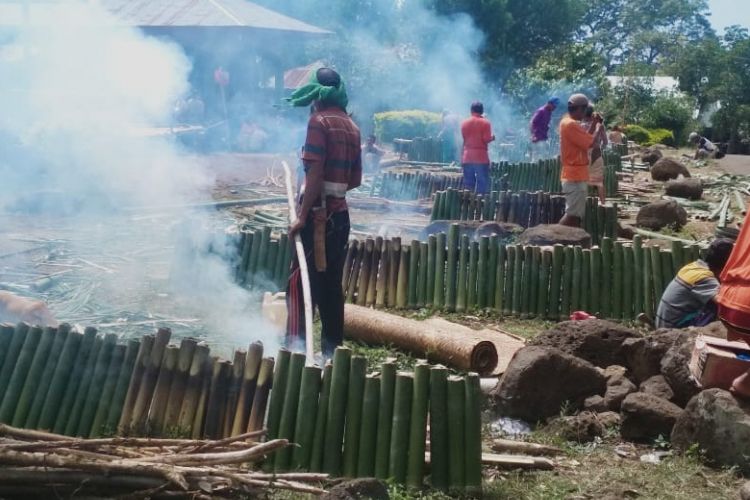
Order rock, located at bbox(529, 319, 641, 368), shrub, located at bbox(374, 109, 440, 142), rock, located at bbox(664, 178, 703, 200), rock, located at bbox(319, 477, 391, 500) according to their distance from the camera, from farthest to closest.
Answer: shrub, located at bbox(374, 109, 440, 142) → rock, located at bbox(664, 178, 703, 200) → rock, located at bbox(529, 319, 641, 368) → rock, located at bbox(319, 477, 391, 500)

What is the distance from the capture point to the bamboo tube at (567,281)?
826 cm

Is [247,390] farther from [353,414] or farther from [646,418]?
[646,418]

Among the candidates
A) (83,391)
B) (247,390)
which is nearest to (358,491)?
(247,390)

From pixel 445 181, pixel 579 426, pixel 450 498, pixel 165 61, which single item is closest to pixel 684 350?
pixel 579 426

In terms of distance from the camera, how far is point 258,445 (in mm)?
4082

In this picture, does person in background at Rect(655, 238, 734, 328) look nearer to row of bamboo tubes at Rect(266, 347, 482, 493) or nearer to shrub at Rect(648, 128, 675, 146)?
row of bamboo tubes at Rect(266, 347, 482, 493)

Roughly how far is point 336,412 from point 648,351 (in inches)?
101

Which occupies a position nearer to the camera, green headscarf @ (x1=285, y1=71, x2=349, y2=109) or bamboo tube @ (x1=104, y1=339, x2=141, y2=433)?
bamboo tube @ (x1=104, y1=339, x2=141, y2=433)

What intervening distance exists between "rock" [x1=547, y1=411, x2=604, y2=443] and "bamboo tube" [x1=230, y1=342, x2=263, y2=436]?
Answer: 1941mm

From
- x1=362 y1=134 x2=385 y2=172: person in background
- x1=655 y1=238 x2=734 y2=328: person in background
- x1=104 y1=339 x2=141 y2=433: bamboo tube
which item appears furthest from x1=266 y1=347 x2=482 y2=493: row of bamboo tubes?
x1=362 y1=134 x2=385 y2=172: person in background

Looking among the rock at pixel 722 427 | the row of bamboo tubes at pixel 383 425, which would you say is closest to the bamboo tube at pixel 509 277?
the rock at pixel 722 427

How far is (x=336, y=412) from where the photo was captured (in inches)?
174

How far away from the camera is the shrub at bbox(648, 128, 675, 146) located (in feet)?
107

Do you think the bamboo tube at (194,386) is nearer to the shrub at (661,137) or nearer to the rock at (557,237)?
the rock at (557,237)
